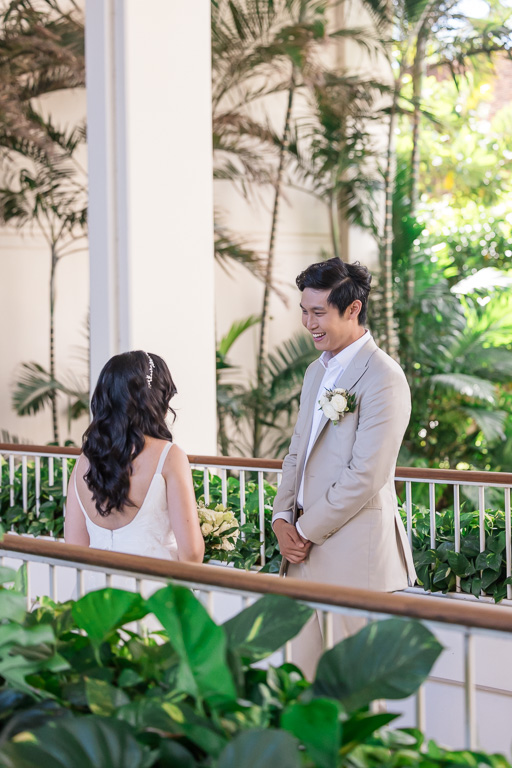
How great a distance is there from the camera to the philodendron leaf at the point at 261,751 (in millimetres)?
1380

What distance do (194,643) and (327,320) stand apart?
1.38 m

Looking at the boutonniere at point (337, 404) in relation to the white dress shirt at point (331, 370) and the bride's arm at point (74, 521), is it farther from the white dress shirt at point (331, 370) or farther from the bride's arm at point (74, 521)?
the bride's arm at point (74, 521)

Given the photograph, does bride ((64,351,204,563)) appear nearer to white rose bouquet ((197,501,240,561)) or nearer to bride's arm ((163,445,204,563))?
bride's arm ((163,445,204,563))

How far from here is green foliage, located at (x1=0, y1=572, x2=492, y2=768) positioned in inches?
58.5

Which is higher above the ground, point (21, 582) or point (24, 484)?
point (21, 582)

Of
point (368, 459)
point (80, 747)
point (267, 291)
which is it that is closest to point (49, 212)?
point (267, 291)

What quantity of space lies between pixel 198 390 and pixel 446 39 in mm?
5022

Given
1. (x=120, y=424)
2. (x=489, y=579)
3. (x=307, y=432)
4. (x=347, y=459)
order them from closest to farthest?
(x=120, y=424)
(x=347, y=459)
(x=307, y=432)
(x=489, y=579)

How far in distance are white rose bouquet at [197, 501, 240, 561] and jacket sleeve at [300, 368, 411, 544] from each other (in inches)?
77.5

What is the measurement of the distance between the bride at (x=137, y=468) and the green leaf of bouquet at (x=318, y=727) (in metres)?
1.29

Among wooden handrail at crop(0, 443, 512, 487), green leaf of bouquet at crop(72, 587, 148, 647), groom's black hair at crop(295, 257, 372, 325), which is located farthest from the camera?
wooden handrail at crop(0, 443, 512, 487)

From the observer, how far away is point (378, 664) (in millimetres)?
1644

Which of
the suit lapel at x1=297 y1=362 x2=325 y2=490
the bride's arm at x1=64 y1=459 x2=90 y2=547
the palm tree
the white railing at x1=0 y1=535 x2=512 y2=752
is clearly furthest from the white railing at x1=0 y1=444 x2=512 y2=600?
the bride's arm at x1=64 y1=459 x2=90 y2=547

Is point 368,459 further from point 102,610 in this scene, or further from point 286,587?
point 102,610
